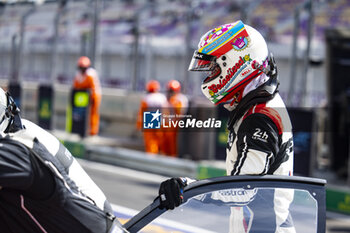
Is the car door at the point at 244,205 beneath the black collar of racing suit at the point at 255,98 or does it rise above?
beneath

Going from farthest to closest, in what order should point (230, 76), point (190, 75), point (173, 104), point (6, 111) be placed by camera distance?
point (190, 75), point (173, 104), point (230, 76), point (6, 111)

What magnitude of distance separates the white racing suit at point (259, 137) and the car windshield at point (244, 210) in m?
0.25

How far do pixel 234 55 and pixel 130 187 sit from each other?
639cm

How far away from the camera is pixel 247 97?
2844 mm

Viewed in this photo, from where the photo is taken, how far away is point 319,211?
2352mm

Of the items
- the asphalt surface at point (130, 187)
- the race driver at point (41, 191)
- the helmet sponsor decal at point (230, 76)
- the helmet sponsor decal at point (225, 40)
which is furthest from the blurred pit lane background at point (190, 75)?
the race driver at point (41, 191)

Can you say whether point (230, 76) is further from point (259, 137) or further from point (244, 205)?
point (244, 205)

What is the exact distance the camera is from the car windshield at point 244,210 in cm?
236

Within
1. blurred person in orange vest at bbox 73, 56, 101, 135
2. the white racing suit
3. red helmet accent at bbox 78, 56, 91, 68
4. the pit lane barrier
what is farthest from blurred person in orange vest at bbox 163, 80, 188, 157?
the white racing suit

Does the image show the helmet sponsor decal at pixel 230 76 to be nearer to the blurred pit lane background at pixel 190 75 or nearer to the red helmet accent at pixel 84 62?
the blurred pit lane background at pixel 190 75

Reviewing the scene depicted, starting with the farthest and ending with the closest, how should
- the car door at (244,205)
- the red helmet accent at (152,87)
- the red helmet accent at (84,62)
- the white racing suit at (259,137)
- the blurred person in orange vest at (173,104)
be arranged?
the red helmet accent at (84,62) < the red helmet accent at (152,87) < the blurred person in orange vest at (173,104) < the white racing suit at (259,137) < the car door at (244,205)

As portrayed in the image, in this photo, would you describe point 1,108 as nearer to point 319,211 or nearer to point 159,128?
point 159,128

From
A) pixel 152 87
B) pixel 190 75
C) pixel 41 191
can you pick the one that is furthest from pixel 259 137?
pixel 190 75

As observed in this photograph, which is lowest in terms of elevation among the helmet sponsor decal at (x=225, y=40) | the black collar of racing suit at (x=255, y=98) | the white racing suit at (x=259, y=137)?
the white racing suit at (x=259, y=137)
